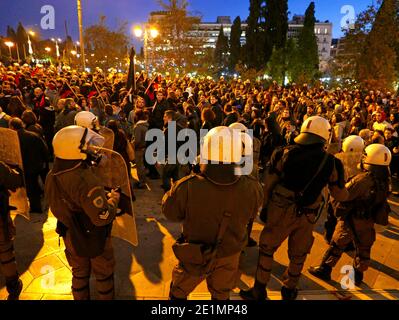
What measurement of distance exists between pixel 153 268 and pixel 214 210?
213 cm

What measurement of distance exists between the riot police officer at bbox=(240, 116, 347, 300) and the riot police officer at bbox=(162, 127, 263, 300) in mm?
712

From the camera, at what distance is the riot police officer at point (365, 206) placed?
373cm

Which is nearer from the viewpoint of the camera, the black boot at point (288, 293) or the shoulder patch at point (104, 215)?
the shoulder patch at point (104, 215)

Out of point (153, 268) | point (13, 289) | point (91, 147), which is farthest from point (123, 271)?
point (91, 147)

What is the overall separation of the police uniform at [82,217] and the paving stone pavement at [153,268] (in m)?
0.74

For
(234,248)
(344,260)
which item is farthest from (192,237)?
(344,260)

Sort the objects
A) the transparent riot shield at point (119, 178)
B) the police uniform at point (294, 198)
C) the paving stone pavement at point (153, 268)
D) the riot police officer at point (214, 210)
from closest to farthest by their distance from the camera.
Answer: the riot police officer at point (214, 210) → the transparent riot shield at point (119, 178) → the police uniform at point (294, 198) → the paving stone pavement at point (153, 268)

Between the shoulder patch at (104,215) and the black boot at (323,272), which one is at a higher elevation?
the shoulder patch at (104,215)

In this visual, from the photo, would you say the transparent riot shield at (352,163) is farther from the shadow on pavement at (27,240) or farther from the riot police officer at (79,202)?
the shadow on pavement at (27,240)

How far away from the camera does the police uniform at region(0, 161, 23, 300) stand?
11.1 ft

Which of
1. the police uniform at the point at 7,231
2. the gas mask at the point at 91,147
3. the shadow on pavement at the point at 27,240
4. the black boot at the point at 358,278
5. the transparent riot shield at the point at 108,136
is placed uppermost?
the gas mask at the point at 91,147

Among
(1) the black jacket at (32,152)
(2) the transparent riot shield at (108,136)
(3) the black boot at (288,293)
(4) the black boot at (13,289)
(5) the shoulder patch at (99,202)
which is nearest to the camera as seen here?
(5) the shoulder patch at (99,202)

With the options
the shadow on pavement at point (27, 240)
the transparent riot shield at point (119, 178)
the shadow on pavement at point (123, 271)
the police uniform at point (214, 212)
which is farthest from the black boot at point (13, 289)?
the police uniform at point (214, 212)
